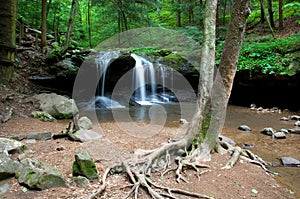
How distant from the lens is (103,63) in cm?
1341

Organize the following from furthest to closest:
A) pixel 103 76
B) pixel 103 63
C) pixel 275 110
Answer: pixel 103 76
pixel 103 63
pixel 275 110

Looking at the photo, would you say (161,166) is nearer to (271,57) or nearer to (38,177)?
(38,177)

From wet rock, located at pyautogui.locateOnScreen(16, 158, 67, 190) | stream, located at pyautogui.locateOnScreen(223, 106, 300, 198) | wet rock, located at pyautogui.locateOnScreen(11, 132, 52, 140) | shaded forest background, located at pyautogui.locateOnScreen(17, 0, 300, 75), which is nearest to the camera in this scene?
wet rock, located at pyautogui.locateOnScreen(16, 158, 67, 190)

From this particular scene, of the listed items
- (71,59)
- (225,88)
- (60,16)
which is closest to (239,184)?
(225,88)

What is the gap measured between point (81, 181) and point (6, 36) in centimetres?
697

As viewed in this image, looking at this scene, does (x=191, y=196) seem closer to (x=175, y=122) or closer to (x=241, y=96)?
(x=175, y=122)

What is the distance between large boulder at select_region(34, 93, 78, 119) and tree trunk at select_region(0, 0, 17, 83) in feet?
4.96

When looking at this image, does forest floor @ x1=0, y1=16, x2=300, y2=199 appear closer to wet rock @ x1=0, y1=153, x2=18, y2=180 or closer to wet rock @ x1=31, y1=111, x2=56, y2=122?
wet rock @ x1=0, y1=153, x2=18, y2=180

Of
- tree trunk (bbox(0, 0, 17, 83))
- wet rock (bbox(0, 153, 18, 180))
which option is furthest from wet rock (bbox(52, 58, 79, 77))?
wet rock (bbox(0, 153, 18, 180))

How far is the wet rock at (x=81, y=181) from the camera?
3.60 meters

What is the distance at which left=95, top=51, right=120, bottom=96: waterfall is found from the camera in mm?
13304

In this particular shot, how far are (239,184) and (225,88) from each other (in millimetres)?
1974

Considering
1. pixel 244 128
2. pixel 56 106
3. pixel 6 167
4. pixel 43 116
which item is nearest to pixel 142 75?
pixel 56 106

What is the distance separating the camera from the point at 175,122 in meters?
9.42
